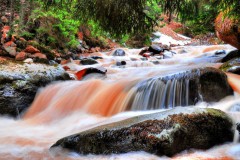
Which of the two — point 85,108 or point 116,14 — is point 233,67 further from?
point 116,14

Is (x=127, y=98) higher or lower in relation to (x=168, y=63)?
higher

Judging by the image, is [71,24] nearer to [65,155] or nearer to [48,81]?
[48,81]

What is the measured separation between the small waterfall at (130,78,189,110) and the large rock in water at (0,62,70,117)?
2523mm

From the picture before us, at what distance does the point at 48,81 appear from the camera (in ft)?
23.5

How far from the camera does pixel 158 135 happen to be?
3330mm

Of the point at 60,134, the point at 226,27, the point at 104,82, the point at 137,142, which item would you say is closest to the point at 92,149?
the point at 137,142

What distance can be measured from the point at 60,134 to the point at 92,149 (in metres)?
1.74

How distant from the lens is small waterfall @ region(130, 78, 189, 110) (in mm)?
5574

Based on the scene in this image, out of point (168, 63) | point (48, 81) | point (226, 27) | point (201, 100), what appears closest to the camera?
point (201, 100)

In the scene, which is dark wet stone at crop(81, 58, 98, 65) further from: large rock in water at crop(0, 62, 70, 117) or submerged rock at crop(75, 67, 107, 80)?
large rock in water at crop(0, 62, 70, 117)

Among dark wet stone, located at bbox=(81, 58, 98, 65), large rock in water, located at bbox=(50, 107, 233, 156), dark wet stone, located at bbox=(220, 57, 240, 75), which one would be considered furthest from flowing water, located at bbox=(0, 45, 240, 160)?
dark wet stone, located at bbox=(81, 58, 98, 65)

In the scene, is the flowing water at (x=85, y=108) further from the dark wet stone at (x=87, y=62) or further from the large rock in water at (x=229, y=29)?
the dark wet stone at (x=87, y=62)

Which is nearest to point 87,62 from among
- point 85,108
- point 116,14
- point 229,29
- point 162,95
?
point 85,108

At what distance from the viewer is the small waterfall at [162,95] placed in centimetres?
557
